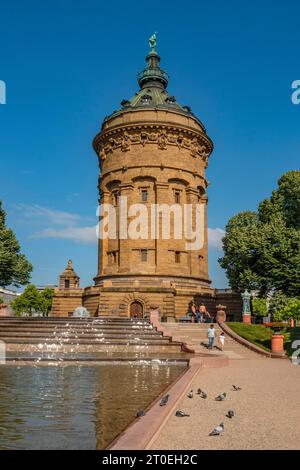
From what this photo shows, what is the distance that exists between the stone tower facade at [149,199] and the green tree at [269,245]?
430 centimetres

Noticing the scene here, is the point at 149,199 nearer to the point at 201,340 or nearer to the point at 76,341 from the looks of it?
the point at 201,340

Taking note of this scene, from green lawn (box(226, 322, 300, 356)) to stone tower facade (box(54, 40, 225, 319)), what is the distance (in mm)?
11085

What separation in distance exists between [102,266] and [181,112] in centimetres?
1932

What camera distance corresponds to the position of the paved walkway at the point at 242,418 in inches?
246

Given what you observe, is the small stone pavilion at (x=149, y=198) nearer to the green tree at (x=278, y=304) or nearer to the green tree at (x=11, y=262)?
the green tree at (x=11, y=262)

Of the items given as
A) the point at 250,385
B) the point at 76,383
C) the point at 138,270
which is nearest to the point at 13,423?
the point at 76,383

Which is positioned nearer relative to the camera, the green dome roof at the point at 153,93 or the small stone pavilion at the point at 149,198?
the small stone pavilion at the point at 149,198

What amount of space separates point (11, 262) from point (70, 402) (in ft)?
126

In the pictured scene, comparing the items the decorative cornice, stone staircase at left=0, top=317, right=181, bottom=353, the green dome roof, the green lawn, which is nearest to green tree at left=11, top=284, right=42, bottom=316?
the decorative cornice

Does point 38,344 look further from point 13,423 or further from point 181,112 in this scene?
point 181,112

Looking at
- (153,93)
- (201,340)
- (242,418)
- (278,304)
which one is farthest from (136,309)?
(242,418)

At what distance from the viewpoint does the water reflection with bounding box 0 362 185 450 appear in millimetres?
6719

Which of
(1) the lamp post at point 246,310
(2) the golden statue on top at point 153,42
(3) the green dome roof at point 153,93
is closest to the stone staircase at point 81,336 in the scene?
(1) the lamp post at point 246,310

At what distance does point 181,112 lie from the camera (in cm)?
4928
